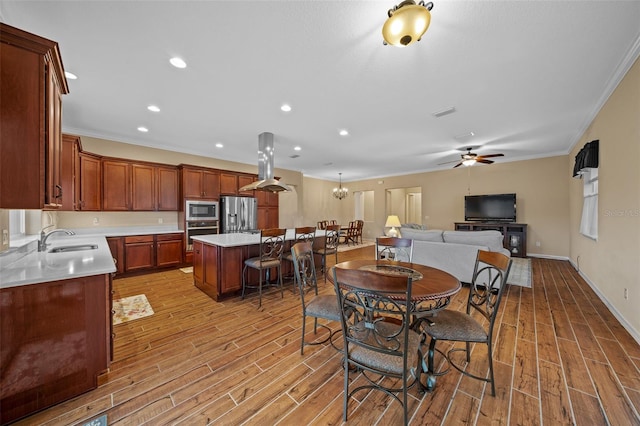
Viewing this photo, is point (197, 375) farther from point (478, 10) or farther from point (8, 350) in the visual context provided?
point (478, 10)

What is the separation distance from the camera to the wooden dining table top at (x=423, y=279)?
1.48 m

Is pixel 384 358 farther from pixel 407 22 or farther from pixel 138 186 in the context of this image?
pixel 138 186

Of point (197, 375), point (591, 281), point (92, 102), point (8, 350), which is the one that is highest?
point (92, 102)

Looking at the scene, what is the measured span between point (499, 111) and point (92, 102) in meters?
5.84

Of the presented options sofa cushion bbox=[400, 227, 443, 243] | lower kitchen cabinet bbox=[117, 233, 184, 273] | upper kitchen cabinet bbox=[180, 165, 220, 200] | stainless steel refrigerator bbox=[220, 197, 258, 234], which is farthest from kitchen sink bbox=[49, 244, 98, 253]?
sofa cushion bbox=[400, 227, 443, 243]

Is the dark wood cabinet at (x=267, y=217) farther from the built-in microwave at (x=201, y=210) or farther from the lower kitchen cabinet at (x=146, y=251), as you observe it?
the lower kitchen cabinet at (x=146, y=251)

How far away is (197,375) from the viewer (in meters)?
1.82

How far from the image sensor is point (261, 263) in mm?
3205

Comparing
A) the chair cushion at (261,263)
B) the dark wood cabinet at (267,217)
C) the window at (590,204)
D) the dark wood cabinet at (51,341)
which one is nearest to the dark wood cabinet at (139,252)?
the dark wood cabinet at (267,217)

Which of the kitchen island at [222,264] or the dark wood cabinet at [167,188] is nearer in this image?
the kitchen island at [222,264]

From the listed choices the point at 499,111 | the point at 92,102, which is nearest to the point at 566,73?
the point at 499,111

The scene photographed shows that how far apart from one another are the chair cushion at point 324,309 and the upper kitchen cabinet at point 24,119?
6.36 ft

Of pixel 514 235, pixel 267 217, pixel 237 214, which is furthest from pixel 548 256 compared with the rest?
pixel 237 214

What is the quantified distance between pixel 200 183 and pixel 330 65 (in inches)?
166
